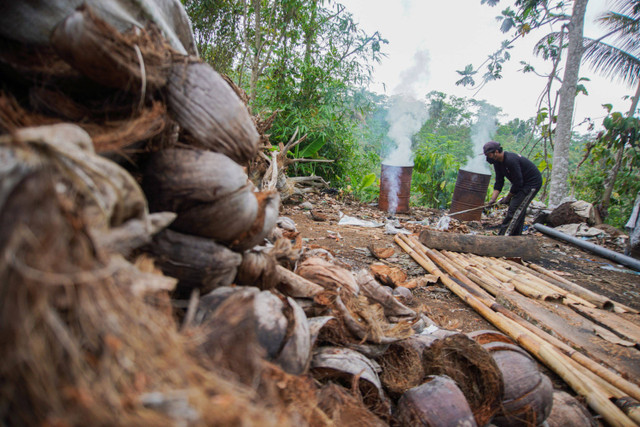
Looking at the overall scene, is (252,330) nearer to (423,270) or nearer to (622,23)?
(423,270)

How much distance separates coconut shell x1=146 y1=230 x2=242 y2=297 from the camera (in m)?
0.97

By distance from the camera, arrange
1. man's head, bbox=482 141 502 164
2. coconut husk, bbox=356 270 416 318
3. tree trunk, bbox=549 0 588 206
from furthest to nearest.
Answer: tree trunk, bbox=549 0 588 206 < man's head, bbox=482 141 502 164 < coconut husk, bbox=356 270 416 318

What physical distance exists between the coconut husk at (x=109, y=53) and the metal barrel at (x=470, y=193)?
770cm

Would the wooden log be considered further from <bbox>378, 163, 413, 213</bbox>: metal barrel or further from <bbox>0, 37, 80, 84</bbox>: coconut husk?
<bbox>0, 37, 80, 84</bbox>: coconut husk

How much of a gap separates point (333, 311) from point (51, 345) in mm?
979

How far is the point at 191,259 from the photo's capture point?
0.99 meters

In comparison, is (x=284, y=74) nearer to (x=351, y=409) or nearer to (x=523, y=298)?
(x=523, y=298)

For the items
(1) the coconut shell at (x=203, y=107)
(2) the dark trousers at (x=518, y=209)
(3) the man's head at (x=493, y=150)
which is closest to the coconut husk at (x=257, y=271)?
(1) the coconut shell at (x=203, y=107)

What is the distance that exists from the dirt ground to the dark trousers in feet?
1.83

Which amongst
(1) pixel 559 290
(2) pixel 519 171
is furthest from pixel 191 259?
(2) pixel 519 171

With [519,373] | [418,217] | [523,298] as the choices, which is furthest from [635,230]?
[519,373]

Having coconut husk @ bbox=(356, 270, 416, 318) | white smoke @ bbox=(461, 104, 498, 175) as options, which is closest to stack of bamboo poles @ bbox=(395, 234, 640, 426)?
coconut husk @ bbox=(356, 270, 416, 318)

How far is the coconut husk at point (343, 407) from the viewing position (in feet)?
3.29

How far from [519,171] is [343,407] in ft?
19.7
